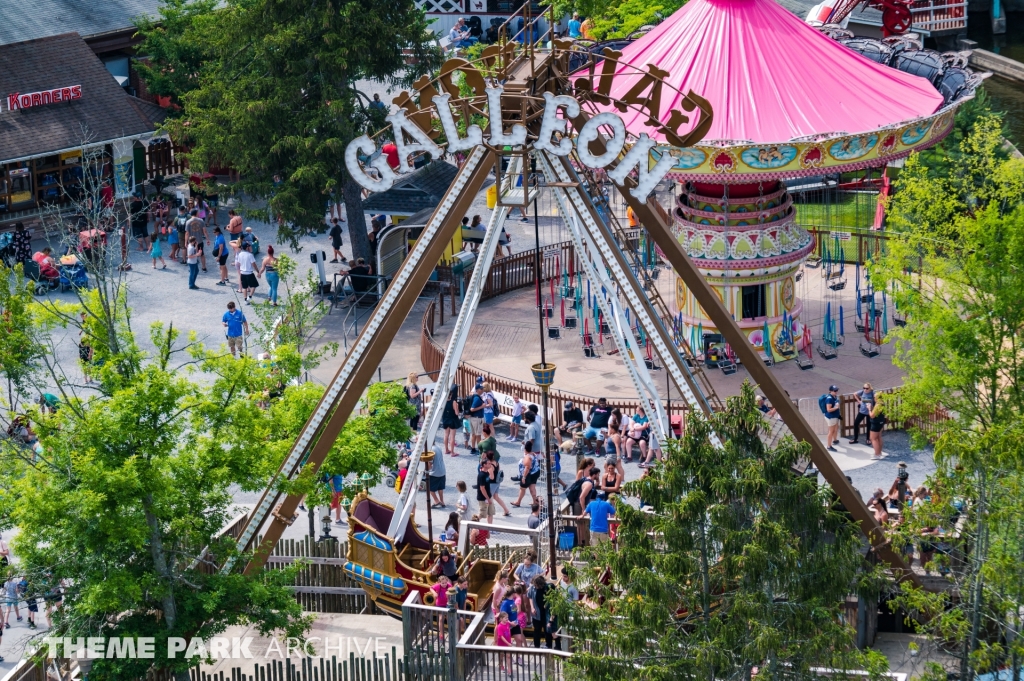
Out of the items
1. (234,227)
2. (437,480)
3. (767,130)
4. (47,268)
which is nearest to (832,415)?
(767,130)

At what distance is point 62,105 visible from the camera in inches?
1986

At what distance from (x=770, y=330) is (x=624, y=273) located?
43.1 ft

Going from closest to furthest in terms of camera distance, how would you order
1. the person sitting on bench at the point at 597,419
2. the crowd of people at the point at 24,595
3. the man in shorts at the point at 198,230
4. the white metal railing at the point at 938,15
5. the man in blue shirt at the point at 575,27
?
1. the crowd of people at the point at 24,595
2. the person sitting on bench at the point at 597,419
3. the man in shorts at the point at 198,230
4. the man in blue shirt at the point at 575,27
5. the white metal railing at the point at 938,15

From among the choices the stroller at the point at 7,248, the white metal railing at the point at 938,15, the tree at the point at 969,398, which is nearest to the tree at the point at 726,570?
the tree at the point at 969,398

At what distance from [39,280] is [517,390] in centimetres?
1386

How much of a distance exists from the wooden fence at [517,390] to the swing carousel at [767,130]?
3198mm

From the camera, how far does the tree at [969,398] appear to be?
2239cm

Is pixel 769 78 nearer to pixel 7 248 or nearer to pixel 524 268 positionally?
pixel 524 268

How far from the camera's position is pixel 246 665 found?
2761 cm

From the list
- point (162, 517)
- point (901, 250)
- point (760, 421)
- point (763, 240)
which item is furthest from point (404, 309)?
point (763, 240)

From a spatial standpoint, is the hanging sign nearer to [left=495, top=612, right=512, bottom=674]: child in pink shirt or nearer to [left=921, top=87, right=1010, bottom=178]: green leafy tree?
[left=495, top=612, right=512, bottom=674]: child in pink shirt

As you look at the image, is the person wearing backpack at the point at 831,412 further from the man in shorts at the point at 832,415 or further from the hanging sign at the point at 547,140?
the hanging sign at the point at 547,140

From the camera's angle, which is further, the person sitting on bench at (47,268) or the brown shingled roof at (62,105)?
the brown shingled roof at (62,105)

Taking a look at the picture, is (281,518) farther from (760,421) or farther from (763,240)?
(763,240)
